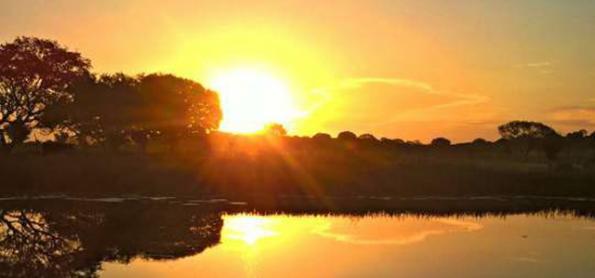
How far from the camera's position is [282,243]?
93.4ft

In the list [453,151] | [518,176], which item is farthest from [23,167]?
[453,151]

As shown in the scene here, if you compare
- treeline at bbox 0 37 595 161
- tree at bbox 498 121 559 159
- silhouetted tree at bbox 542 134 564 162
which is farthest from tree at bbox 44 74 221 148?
tree at bbox 498 121 559 159

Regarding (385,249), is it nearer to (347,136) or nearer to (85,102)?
(85,102)

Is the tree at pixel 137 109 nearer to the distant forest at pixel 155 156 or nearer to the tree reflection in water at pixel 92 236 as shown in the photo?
the distant forest at pixel 155 156

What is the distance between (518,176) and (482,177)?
14.9 feet

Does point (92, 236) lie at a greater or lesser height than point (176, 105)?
lesser

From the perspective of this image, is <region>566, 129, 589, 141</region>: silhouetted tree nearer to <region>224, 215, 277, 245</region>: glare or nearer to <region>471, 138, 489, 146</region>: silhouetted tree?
<region>471, 138, 489, 146</region>: silhouetted tree

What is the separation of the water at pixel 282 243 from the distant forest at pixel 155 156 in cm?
1100

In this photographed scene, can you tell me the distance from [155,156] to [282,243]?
3401 cm

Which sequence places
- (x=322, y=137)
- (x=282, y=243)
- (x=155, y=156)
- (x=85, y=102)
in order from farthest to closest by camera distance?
(x=322, y=137)
(x=85, y=102)
(x=155, y=156)
(x=282, y=243)

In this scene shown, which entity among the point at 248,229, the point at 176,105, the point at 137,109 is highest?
the point at 176,105

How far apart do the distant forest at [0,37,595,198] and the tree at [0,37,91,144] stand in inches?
4.1

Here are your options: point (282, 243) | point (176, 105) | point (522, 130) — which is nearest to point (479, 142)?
point (522, 130)

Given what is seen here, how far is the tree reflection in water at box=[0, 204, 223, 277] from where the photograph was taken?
74.4 feet
